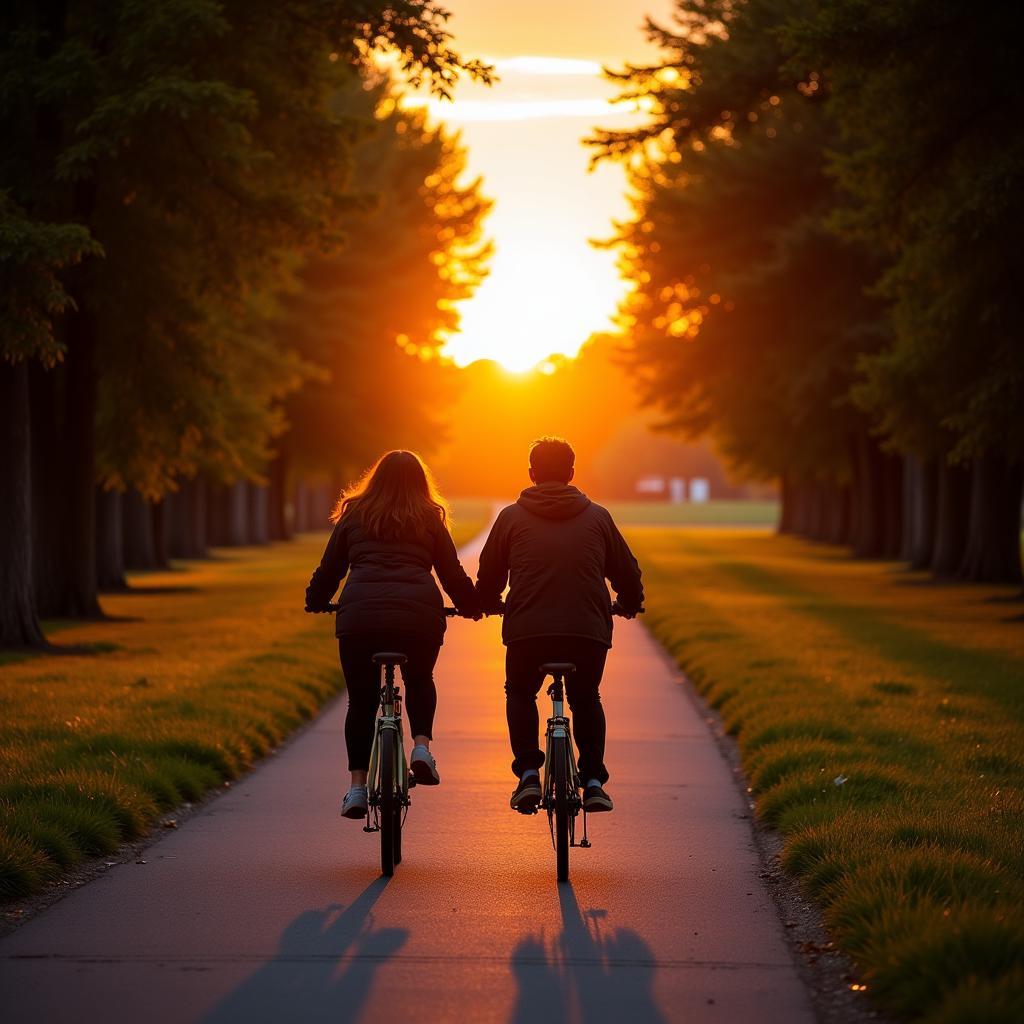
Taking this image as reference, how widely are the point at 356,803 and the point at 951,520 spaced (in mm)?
28352

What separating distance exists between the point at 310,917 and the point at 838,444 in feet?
135

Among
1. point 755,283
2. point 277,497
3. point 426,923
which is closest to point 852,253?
point 755,283

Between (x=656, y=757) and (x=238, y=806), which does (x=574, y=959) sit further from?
(x=656, y=757)

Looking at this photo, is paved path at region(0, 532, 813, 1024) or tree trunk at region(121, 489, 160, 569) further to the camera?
tree trunk at region(121, 489, 160, 569)

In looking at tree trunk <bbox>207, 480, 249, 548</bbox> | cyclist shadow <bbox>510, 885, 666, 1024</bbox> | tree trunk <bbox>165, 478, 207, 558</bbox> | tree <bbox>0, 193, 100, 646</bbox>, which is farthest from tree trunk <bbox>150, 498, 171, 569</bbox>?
cyclist shadow <bbox>510, 885, 666, 1024</bbox>

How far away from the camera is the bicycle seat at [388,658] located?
26.1 feet

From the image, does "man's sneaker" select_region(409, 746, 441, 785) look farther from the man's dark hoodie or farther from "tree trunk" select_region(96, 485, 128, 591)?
"tree trunk" select_region(96, 485, 128, 591)

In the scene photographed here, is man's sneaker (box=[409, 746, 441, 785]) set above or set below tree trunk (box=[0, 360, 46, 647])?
below

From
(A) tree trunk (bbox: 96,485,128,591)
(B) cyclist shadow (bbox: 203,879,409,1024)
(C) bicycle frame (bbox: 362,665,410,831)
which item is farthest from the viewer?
(A) tree trunk (bbox: 96,485,128,591)

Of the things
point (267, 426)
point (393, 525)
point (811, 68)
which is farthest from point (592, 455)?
point (393, 525)

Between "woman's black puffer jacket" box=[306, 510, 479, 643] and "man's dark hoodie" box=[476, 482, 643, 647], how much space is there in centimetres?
20

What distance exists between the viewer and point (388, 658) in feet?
26.1

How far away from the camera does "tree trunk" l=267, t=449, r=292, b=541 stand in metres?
54.7

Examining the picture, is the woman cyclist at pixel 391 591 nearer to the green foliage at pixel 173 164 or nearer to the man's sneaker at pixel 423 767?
the man's sneaker at pixel 423 767
